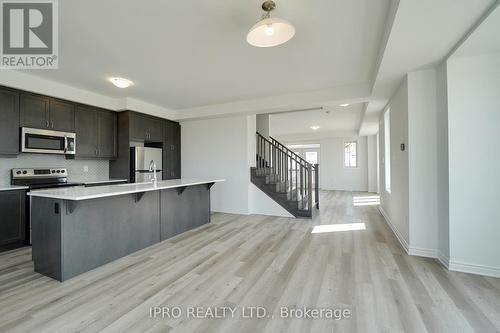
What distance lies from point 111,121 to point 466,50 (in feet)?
19.3

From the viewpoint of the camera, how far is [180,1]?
2057 mm

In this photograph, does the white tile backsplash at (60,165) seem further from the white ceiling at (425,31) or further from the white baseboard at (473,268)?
the white baseboard at (473,268)

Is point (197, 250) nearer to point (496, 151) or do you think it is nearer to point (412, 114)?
point (412, 114)

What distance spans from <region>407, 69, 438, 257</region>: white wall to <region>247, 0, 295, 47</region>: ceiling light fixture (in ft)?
6.59

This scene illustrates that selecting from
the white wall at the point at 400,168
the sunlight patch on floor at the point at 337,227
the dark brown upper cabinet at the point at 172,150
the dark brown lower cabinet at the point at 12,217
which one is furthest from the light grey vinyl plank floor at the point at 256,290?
the dark brown upper cabinet at the point at 172,150

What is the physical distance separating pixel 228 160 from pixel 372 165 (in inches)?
252

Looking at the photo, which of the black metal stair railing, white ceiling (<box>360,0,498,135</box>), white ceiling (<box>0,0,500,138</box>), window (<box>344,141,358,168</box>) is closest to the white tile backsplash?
white ceiling (<box>0,0,500,138</box>)

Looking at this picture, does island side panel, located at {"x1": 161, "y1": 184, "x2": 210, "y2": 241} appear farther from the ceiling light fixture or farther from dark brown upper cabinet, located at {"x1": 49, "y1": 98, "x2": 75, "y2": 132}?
the ceiling light fixture

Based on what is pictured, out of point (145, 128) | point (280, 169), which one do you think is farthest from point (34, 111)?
point (280, 169)

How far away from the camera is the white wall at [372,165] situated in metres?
8.85

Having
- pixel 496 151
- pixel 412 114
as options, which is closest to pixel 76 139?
pixel 412 114

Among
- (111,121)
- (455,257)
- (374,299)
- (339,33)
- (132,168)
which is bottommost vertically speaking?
(374,299)

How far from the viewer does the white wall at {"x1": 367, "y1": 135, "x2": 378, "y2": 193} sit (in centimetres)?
885

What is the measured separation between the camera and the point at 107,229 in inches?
109
